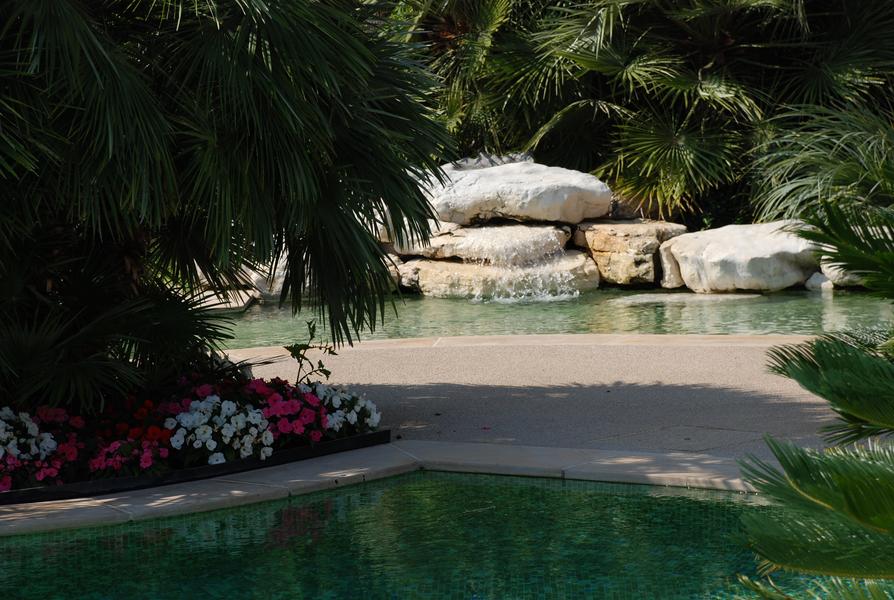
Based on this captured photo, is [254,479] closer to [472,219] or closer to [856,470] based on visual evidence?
[856,470]

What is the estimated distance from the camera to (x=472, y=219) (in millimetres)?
17625

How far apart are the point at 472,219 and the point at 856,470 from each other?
1589cm

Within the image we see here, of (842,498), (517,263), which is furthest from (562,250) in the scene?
(842,498)

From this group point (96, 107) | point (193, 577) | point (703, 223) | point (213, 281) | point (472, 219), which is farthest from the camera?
point (703, 223)

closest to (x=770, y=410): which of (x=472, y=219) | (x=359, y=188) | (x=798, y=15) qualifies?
(x=359, y=188)

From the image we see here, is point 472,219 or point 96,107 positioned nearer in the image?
point 96,107

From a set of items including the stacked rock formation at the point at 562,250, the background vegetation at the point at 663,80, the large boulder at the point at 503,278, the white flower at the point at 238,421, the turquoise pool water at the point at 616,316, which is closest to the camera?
the white flower at the point at 238,421

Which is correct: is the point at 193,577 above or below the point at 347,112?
below

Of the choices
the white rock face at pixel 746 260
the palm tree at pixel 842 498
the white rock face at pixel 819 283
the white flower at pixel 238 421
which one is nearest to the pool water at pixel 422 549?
the white flower at pixel 238 421

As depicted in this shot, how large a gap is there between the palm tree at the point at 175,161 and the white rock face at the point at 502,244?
1013 centimetres

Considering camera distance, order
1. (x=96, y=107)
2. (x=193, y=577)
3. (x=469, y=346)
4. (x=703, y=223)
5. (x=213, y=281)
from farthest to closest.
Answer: (x=703, y=223) < (x=469, y=346) < (x=213, y=281) < (x=96, y=107) < (x=193, y=577)

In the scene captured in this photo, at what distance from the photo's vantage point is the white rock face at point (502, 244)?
16688 millimetres

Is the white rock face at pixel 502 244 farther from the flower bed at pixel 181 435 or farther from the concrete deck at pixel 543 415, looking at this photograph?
the flower bed at pixel 181 435

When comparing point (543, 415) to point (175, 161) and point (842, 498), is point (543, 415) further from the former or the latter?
point (842, 498)
